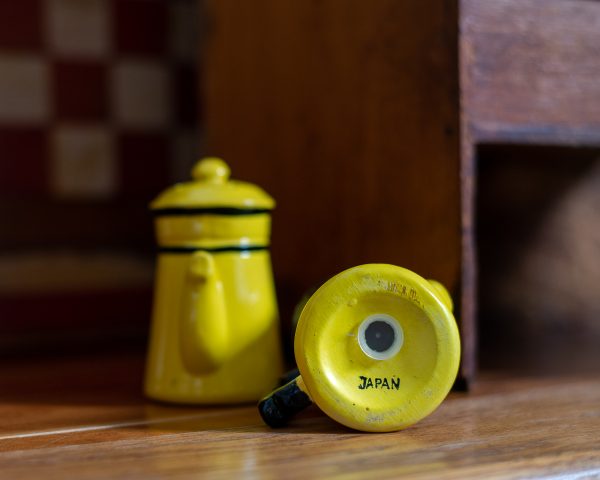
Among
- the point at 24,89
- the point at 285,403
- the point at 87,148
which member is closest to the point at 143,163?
the point at 87,148

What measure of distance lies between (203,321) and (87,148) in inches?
22.4

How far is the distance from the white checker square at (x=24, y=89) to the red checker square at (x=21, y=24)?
21mm

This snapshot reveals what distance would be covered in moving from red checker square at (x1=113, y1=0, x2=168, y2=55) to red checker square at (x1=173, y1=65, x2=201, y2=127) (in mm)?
46

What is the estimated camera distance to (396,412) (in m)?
0.62

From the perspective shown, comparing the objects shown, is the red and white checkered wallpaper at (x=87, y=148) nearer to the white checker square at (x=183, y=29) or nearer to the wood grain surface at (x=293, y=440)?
the white checker square at (x=183, y=29)

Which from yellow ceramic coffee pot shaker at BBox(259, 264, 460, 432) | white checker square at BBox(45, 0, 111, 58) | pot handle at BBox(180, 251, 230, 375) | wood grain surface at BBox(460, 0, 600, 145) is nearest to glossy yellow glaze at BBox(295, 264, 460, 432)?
yellow ceramic coffee pot shaker at BBox(259, 264, 460, 432)

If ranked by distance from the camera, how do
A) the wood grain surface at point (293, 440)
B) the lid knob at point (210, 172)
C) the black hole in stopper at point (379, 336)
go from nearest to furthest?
the wood grain surface at point (293, 440) → the black hole in stopper at point (379, 336) → the lid knob at point (210, 172)

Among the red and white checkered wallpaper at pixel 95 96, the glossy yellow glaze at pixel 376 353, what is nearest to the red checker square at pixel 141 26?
the red and white checkered wallpaper at pixel 95 96

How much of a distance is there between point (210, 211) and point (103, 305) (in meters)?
0.50

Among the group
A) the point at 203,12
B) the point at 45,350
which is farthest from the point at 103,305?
the point at 203,12

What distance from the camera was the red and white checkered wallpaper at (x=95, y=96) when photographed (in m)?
1.15

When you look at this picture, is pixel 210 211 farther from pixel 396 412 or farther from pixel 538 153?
pixel 538 153

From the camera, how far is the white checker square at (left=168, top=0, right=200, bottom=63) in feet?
4.11

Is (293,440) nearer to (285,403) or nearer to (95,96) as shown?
(285,403)
